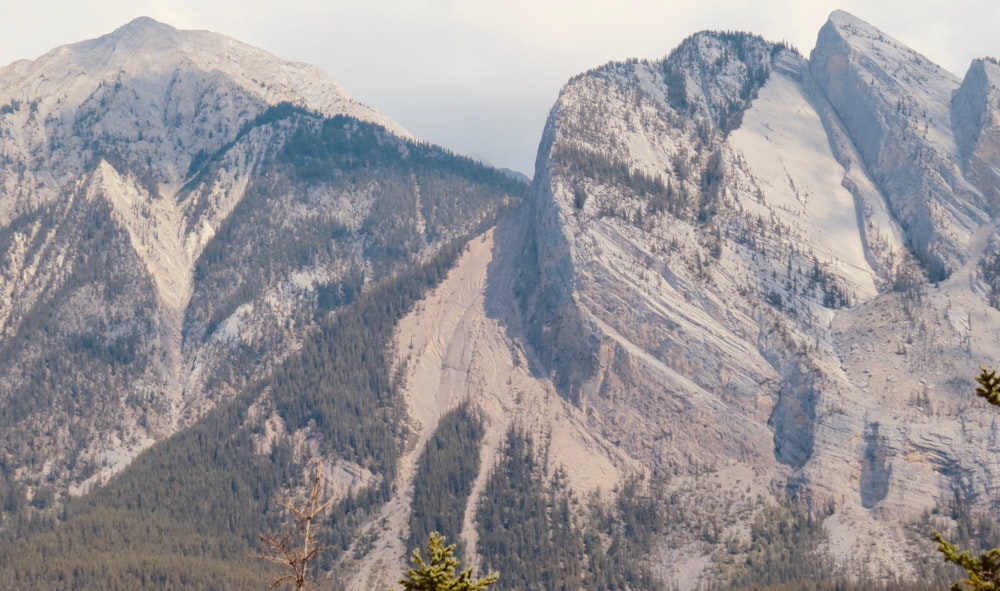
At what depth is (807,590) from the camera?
191125mm

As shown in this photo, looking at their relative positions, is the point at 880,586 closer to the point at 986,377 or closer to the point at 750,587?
the point at 750,587

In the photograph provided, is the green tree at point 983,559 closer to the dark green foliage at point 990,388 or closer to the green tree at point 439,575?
the dark green foliage at point 990,388

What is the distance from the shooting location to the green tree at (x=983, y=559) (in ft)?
117

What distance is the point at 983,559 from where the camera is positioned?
122 ft

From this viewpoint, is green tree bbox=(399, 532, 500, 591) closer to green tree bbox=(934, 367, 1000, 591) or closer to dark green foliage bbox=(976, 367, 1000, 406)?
green tree bbox=(934, 367, 1000, 591)

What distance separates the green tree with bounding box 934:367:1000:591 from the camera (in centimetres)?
3553

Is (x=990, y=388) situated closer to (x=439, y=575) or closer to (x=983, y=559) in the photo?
(x=983, y=559)

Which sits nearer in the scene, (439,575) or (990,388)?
(990,388)

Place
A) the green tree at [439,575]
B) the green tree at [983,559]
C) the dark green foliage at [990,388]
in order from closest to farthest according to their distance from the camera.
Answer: the dark green foliage at [990,388] < the green tree at [983,559] < the green tree at [439,575]

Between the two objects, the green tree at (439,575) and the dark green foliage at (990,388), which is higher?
the dark green foliage at (990,388)

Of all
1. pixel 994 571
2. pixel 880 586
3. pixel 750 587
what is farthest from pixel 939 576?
pixel 994 571

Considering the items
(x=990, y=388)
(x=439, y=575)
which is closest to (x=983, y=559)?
(x=990, y=388)

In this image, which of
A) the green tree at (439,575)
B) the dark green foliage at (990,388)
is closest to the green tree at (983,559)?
the dark green foliage at (990,388)

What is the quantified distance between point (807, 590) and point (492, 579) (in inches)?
6266
